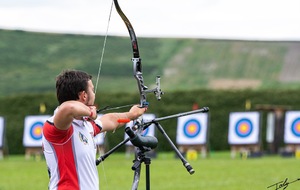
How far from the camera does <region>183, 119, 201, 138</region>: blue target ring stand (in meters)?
22.8

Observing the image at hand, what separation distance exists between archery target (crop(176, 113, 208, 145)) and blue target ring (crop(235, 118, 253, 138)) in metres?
0.80

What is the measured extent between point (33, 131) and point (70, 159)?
18257 millimetres

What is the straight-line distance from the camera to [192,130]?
22.9 m

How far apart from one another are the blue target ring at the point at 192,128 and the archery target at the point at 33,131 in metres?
3.60

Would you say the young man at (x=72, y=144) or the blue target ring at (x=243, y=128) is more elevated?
the young man at (x=72, y=144)

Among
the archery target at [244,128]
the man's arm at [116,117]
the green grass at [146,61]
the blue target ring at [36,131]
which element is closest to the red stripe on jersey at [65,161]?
the man's arm at [116,117]

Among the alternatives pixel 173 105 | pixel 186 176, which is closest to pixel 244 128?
pixel 173 105

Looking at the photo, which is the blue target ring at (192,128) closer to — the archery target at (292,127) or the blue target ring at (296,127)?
the archery target at (292,127)

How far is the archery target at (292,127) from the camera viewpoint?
2241 cm

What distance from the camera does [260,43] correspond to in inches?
2126

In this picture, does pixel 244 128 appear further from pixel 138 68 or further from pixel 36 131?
pixel 138 68

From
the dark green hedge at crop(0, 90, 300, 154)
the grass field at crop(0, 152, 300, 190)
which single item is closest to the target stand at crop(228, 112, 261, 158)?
the dark green hedge at crop(0, 90, 300, 154)

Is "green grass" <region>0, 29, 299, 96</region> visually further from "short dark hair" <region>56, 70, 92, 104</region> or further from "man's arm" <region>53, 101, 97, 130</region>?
"man's arm" <region>53, 101, 97, 130</region>

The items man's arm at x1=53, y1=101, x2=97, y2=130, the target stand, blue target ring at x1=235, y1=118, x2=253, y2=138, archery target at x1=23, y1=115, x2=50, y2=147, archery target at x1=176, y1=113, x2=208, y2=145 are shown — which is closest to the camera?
man's arm at x1=53, y1=101, x2=97, y2=130
